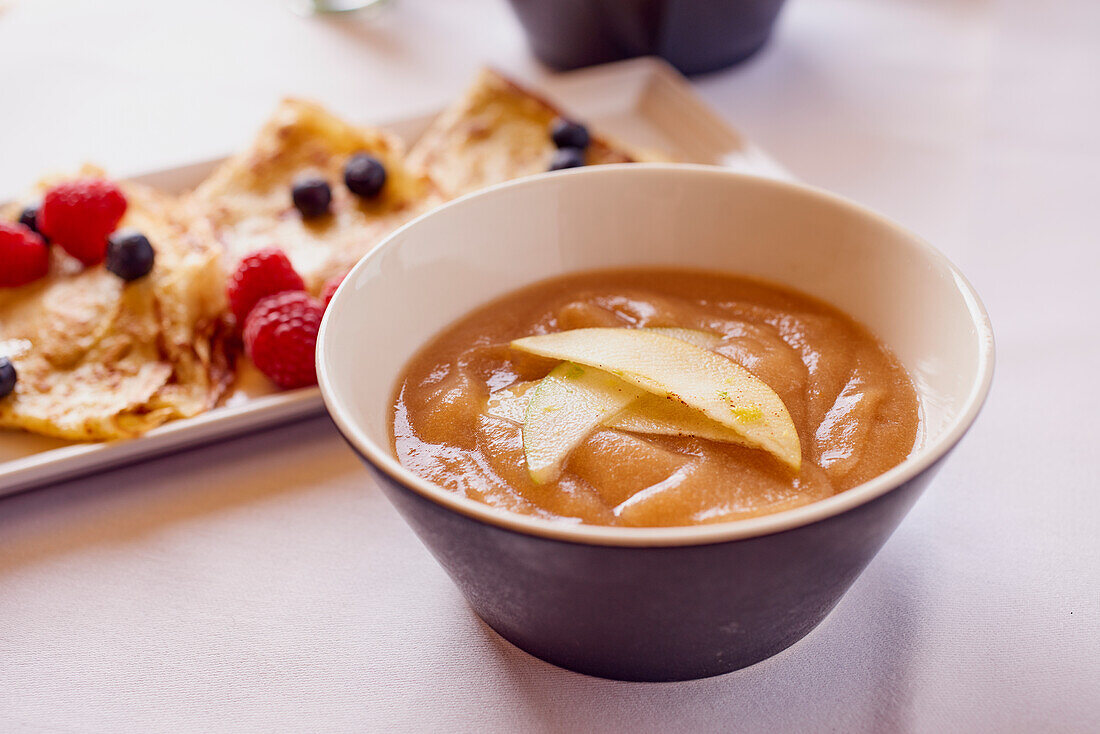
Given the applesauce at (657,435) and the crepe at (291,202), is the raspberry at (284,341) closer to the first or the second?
the crepe at (291,202)

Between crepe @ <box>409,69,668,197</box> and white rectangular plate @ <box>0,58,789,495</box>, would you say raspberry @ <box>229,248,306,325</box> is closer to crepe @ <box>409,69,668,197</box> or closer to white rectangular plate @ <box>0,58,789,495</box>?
white rectangular plate @ <box>0,58,789,495</box>

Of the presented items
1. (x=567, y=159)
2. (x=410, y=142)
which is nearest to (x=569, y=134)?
(x=567, y=159)

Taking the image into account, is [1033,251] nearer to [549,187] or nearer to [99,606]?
[549,187]

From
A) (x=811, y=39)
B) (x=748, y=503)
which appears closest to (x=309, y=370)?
(x=748, y=503)

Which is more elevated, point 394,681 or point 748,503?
point 748,503

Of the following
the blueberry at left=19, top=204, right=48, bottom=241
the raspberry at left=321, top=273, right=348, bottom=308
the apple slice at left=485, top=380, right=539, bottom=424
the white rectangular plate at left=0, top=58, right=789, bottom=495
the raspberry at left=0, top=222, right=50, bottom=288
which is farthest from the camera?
the blueberry at left=19, top=204, right=48, bottom=241

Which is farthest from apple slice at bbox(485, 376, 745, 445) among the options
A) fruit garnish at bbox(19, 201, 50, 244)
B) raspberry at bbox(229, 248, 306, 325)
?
fruit garnish at bbox(19, 201, 50, 244)
